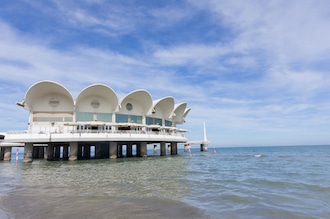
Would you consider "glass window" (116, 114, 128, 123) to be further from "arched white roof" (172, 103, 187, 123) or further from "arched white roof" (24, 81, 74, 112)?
"arched white roof" (172, 103, 187, 123)

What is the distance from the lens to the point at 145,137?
27766 mm

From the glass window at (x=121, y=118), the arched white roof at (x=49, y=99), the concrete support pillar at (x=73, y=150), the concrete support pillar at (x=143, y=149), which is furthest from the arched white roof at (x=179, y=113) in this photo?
the concrete support pillar at (x=73, y=150)

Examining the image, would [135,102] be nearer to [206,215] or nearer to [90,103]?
[90,103]

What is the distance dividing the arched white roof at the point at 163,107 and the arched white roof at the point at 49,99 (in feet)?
39.1

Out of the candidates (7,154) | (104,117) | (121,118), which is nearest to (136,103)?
(121,118)

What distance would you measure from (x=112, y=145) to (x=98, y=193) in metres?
19.9

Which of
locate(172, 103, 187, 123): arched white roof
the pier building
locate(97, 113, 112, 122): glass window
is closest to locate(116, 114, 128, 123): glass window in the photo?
the pier building

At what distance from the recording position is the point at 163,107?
127ft

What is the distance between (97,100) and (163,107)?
10942 millimetres

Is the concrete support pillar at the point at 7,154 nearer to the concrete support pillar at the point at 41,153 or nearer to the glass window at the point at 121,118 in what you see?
the concrete support pillar at the point at 41,153

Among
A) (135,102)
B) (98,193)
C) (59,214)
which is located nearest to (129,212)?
(59,214)

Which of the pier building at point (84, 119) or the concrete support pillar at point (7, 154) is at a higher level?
the pier building at point (84, 119)

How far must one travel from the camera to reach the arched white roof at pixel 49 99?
28219 millimetres

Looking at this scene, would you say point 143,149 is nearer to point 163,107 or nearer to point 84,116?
point 84,116
